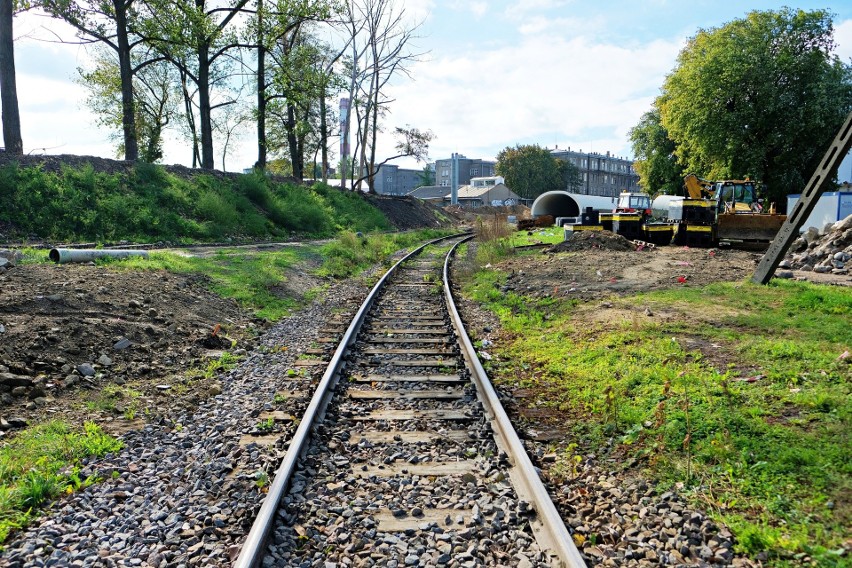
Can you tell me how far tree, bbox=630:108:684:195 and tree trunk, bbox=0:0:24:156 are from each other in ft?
136

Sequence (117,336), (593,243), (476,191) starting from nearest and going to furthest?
(117,336)
(593,243)
(476,191)

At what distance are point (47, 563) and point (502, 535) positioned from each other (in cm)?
252

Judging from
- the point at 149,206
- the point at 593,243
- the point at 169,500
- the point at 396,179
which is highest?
the point at 396,179

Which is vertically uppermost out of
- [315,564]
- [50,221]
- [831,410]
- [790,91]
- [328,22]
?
[328,22]

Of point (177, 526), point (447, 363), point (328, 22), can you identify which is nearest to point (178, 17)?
point (328, 22)

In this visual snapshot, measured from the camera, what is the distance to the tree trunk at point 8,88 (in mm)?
19562

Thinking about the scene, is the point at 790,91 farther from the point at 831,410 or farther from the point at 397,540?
the point at 397,540

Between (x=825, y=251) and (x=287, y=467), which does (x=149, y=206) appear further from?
(x=825, y=251)

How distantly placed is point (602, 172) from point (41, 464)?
159745 millimetres

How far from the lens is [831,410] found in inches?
187

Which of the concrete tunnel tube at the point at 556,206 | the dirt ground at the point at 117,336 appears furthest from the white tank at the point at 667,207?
the dirt ground at the point at 117,336

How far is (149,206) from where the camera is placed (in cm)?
2084

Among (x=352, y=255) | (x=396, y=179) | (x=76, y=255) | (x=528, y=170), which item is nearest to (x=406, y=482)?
(x=76, y=255)

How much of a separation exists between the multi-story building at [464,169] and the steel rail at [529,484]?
151764 mm
